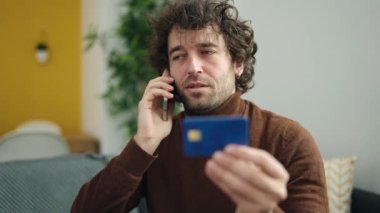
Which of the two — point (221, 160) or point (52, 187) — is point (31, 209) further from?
point (221, 160)

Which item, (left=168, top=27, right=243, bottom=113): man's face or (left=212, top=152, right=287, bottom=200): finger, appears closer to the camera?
(left=212, top=152, right=287, bottom=200): finger

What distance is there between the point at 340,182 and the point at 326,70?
0.51 m

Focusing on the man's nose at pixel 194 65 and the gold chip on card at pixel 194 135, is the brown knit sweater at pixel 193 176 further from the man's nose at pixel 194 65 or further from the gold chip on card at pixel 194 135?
Answer: the gold chip on card at pixel 194 135

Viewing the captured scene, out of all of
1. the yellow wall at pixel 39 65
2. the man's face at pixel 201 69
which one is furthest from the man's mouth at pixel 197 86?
the yellow wall at pixel 39 65

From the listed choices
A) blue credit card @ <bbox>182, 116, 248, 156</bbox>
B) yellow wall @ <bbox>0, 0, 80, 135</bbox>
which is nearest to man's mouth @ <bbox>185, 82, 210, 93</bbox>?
blue credit card @ <bbox>182, 116, 248, 156</bbox>

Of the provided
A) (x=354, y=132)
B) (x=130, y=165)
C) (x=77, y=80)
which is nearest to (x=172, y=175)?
(x=130, y=165)

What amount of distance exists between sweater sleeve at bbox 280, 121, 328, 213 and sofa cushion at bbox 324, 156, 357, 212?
749 mm

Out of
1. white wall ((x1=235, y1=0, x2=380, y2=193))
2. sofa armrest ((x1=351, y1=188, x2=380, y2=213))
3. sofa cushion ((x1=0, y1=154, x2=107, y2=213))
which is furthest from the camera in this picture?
white wall ((x1=235, y1=0, x2=380, y2=193))

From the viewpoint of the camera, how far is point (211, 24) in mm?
1142

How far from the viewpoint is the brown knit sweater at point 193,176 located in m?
0.94

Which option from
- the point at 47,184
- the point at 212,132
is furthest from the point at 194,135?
the point at 47,184

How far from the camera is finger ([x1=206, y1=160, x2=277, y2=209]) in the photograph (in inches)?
22.3

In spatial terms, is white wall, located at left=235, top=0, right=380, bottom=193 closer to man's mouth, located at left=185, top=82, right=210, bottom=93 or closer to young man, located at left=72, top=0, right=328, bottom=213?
young man, located at left=72, top=0, right=328, bottom=213

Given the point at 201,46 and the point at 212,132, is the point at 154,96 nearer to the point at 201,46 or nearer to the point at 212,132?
the point at 201,46
